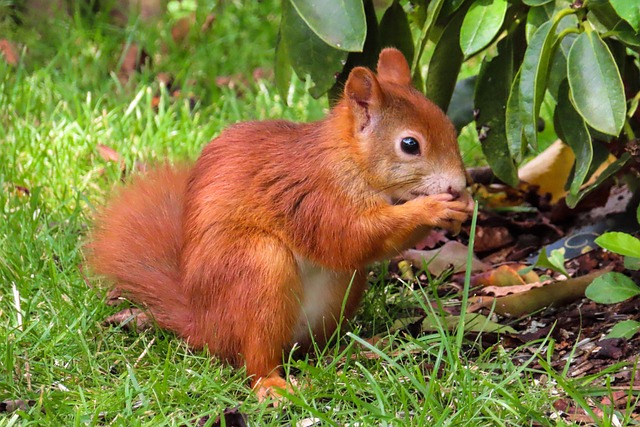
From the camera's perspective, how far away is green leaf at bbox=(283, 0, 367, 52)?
2615 millimetres

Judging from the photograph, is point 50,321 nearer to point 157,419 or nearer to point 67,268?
point 67,268

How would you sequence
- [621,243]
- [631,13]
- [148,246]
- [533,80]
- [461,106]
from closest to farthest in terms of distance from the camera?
1. [631,13]
2. [621,243]
3. [533,80]
4. [148,246]
5. [461,106]

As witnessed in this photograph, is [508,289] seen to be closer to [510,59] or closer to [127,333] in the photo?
[510,59]

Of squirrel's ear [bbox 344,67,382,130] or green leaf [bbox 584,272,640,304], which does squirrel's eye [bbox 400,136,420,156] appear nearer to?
squirrel's ear [bbox 344,67,382,130]

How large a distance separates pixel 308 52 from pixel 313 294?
68 cm

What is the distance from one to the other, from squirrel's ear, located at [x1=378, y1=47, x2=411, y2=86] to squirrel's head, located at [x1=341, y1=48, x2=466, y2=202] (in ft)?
0.49

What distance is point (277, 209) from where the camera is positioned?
263cm

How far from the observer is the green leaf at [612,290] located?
260cm

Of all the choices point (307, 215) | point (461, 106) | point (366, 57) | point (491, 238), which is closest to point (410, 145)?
point (307, 215)

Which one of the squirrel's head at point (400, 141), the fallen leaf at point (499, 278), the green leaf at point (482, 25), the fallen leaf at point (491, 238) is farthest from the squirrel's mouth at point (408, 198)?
the fallen leaf at point (491, 238)

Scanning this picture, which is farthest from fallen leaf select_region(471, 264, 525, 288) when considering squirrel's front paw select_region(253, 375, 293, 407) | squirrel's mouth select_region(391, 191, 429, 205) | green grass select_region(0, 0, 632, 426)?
squirrel's front paw select_region(253, 375, 293, 407)

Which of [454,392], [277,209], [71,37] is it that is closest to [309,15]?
[277,209]

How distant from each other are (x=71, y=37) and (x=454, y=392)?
3.34 m

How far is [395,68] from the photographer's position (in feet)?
9.18
